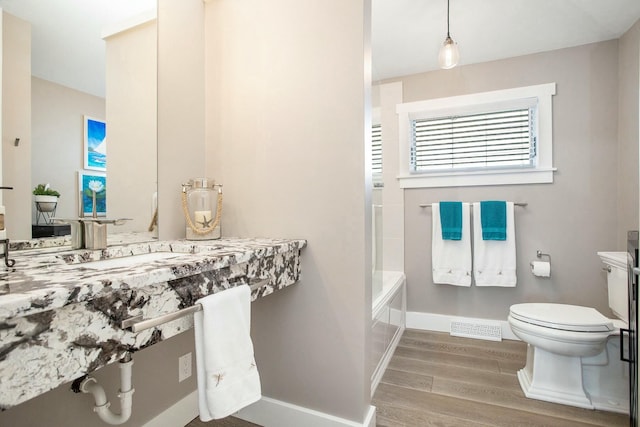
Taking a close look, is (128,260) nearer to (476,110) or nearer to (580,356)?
(580,356)

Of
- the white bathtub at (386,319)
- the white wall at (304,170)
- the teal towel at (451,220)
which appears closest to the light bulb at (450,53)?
the white wall at (304,170)

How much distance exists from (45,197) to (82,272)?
48 centimetres

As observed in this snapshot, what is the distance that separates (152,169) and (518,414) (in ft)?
7.19

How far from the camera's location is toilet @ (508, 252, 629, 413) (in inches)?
65.8

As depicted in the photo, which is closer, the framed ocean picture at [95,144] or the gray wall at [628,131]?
the framed ocean picture at [95,144]

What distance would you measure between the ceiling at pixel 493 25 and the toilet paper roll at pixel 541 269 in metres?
1.64

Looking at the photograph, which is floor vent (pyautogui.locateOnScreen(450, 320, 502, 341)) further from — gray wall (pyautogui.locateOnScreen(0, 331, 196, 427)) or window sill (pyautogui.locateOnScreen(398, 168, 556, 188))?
gray wall (pyautogui.locateOnScreen(0, 331, 196, 427))

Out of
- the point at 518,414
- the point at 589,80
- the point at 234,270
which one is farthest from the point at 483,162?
the point at 234,270

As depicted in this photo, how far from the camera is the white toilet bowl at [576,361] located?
167cm

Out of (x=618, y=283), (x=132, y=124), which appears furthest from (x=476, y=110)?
(x=132, y=124)

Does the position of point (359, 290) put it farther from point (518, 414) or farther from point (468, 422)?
point (518, 414)

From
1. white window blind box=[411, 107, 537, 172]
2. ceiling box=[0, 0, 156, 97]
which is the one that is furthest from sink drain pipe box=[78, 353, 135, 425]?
white window blind box=[411, 107, 537, 172]

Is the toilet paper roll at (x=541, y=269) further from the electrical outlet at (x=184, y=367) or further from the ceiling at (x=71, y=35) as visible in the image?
the ceiling at (x=71, y=35)

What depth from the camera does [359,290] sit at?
53.7 inches
